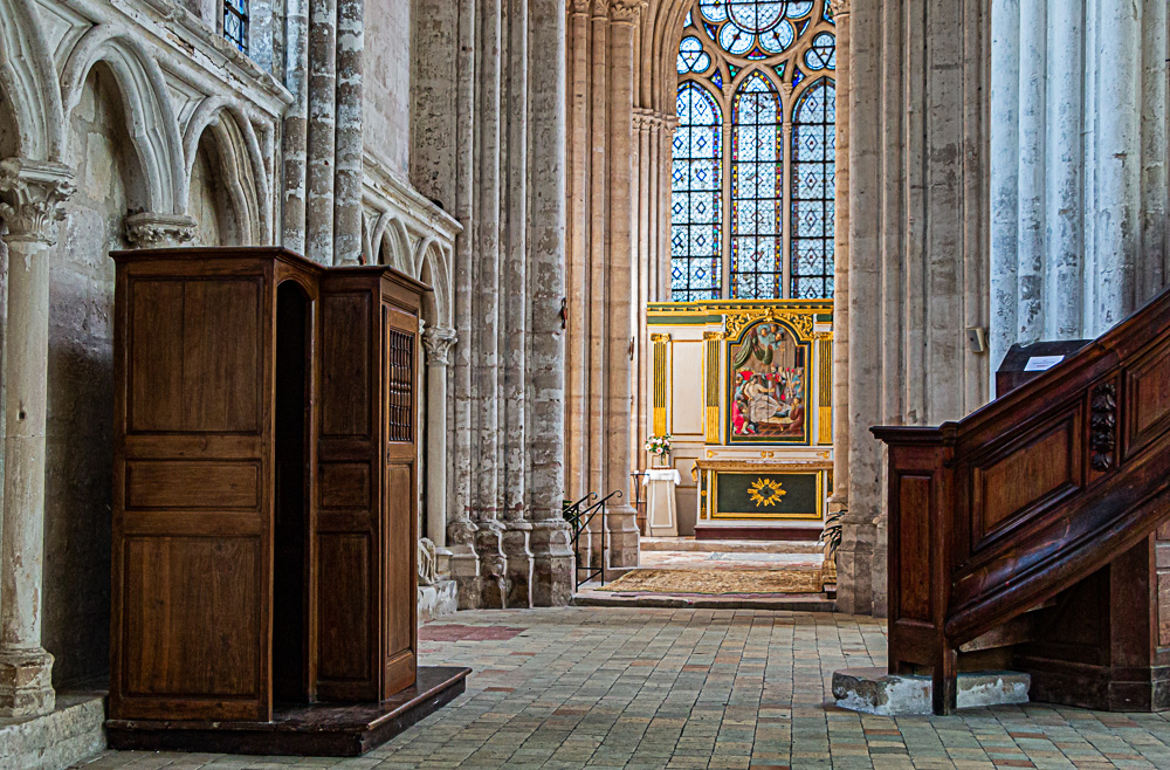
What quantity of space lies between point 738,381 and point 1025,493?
16.9 m

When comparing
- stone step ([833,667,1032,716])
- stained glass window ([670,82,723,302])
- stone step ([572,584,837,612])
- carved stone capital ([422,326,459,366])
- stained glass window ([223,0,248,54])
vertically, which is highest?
stained glass window ([670,82,723,302])

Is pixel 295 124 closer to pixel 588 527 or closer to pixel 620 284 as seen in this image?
pixel 588 527

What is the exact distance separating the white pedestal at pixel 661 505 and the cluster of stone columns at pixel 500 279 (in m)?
8.88

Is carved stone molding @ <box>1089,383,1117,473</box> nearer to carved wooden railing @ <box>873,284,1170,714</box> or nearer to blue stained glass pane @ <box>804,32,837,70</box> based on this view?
carved wooden railing @ <box>873,284,1170,714</box>

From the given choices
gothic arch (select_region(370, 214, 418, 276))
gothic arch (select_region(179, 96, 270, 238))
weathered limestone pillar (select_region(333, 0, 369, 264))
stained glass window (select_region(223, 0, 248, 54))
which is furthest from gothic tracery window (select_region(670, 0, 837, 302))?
gothic arch (select_region(179, 96, 270, 238))

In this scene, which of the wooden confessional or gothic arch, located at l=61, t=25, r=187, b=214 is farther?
gothic arch, located at l=61, t=25, r=187, b=214

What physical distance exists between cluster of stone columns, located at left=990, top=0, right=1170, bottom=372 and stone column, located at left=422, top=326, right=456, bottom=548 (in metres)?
5.30

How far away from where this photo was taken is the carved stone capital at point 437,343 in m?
12.2

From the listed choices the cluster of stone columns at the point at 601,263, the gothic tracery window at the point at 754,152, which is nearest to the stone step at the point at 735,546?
the cluster of stone columns at the point at 601,263

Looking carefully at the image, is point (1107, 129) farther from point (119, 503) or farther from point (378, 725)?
point (119, 503)

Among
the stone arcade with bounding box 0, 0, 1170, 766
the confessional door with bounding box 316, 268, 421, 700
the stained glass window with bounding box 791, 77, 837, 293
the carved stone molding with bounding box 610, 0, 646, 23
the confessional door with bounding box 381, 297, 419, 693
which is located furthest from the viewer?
the stained glass window with bounding box 791, 77, 837, 293

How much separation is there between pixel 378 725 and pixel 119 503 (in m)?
1.38

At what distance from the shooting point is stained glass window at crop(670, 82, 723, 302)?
26.1 metres

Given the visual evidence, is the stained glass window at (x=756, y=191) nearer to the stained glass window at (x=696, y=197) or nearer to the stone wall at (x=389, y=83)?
the stained glass window at (x=696, y=197)
